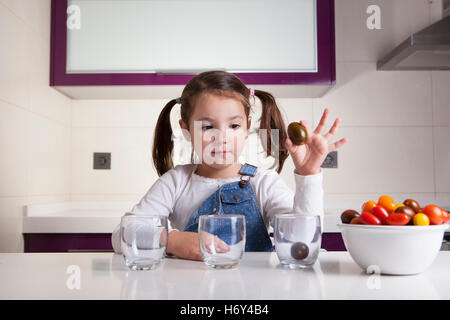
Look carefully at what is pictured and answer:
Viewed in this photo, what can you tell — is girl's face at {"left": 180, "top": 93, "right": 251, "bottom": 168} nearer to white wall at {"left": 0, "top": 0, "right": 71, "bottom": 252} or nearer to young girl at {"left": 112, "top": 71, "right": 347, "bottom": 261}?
young girl at {"left": 112, "top": 71, "right": 347, "bottom": 261}

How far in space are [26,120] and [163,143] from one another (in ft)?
2.26

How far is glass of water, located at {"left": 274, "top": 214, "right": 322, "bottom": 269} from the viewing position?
74cm

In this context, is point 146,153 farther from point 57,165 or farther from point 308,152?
point 308,152

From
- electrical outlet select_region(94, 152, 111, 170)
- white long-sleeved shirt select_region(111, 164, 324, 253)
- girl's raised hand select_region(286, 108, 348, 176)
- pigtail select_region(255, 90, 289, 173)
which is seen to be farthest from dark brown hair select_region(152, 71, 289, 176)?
electrical outlet select_region(94, 152, 111, 170)

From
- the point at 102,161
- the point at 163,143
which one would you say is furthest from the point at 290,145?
the point at 102,161

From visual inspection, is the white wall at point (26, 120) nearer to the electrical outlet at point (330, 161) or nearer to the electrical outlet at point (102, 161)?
the electrical outlet at point (102, 161)

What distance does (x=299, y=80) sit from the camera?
6.51 ft

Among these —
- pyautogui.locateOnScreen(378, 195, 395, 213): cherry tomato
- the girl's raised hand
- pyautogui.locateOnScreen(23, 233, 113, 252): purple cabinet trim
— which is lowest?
pyautogui.locateOnScreen(23, 233, 113, 252): purple cabinet trim

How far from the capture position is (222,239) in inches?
28.7

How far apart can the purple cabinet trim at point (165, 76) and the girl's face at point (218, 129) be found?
2.42 feet

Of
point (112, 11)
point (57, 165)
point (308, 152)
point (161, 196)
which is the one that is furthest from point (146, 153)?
point (308, 152)

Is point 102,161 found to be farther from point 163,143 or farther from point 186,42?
point 163,143

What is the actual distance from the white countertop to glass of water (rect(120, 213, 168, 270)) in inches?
0.8

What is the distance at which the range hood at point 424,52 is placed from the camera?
1.73 metres
